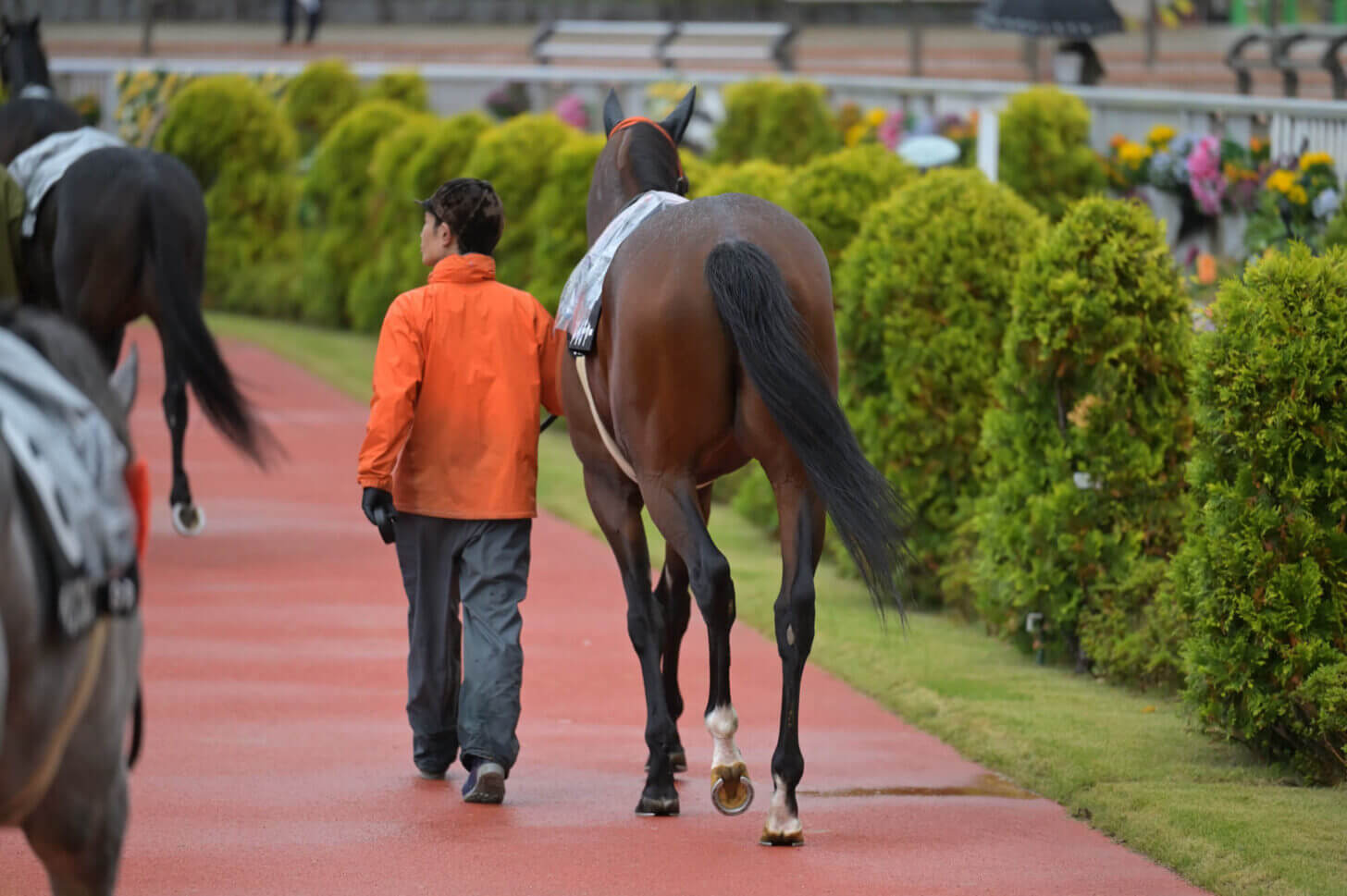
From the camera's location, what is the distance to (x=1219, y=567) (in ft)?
18.2

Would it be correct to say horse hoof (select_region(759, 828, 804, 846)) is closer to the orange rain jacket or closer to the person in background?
the orange rain jacket

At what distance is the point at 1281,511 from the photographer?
5.47m

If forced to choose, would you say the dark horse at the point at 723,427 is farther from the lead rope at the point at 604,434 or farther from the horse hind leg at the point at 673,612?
the horse hind leg at the point at 673,612

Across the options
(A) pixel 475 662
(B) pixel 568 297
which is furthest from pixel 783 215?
(A) pixel 475 662

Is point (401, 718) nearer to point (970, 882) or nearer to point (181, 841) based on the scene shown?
point (181, 841)

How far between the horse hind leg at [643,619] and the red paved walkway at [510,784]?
11 cm

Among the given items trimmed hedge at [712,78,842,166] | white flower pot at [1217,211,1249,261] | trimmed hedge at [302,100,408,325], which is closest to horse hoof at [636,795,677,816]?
white flower pot at [1217,211,1249,261]

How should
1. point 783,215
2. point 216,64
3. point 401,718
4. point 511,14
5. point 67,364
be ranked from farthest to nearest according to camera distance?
point 511,14
point 216,64
point 401,718
point 783,215
point 67,364

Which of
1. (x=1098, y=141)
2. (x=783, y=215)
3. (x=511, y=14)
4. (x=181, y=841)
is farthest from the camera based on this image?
(x=511, y=14)

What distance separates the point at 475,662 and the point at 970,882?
5.49ft

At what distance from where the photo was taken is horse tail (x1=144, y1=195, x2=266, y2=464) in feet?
28.3

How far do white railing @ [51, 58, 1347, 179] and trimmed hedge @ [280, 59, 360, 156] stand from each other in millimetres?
642

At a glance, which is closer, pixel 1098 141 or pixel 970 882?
pixel 970 882

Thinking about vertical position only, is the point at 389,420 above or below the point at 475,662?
above
